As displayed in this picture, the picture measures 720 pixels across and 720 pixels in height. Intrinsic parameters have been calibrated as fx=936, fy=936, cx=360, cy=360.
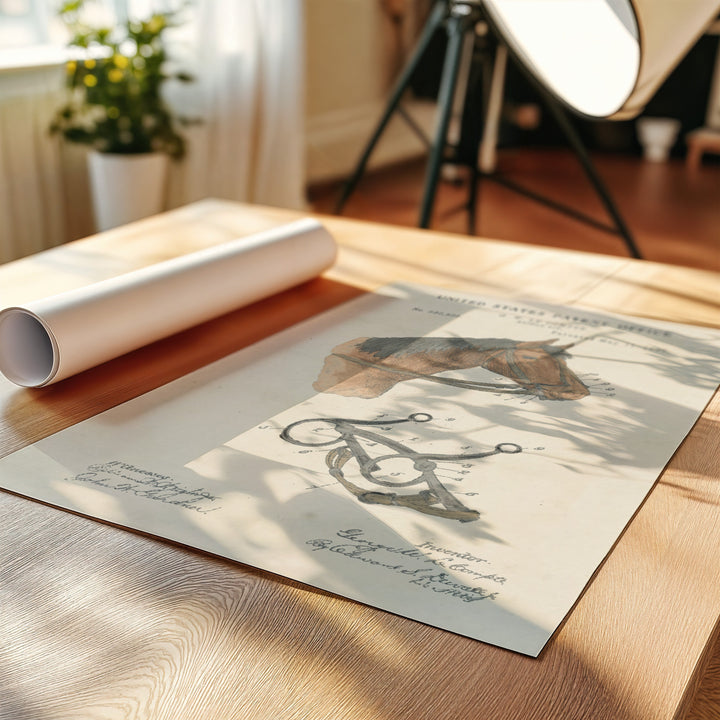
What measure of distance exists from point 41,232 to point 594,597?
225cm

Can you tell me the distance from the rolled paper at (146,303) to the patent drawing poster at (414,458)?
7cm

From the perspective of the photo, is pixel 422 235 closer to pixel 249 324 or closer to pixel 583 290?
pixel 583 290

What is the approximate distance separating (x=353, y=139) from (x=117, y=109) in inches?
61.2

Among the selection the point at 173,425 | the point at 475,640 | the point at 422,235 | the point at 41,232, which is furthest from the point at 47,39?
the point at 475,640

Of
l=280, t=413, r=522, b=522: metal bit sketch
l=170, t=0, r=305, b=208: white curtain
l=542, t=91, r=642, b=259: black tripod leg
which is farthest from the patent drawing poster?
l=170, t=0, r=305, b=208: white curtain

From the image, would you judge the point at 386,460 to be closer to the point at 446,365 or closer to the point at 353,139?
the point at 446,365

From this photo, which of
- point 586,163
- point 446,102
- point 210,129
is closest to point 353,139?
point 210,129

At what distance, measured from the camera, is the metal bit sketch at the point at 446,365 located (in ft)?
2.60

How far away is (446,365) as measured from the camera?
84cm

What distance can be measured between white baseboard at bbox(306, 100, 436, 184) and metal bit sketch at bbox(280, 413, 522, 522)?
3.03 meters

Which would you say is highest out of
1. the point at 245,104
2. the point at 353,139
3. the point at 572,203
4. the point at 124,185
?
the point at 245,104

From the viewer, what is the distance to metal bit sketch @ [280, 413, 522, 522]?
61cm

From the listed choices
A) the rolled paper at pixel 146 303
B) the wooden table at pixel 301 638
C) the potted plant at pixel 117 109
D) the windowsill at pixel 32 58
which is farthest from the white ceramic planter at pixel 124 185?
the wooden table at pixel 301 638

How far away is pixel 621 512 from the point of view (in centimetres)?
60
